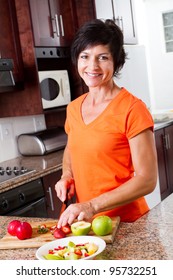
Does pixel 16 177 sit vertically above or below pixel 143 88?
below

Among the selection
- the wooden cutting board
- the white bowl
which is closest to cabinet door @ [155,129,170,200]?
the wooden cutting board

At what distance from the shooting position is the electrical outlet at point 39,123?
3395mm

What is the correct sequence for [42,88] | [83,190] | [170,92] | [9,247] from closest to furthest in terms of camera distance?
1. [9,247]
2. [83,190]
3. [42,88]
4. [170,92]

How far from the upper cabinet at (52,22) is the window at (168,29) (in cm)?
407

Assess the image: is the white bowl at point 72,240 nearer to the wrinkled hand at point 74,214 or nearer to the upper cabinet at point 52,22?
the wrinkled hand at point 74,214

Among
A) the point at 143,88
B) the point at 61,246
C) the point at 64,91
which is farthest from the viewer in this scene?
the point at 143,88

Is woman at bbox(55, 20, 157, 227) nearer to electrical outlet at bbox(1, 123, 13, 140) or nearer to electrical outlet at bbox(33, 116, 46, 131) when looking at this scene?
electrical outlet at bbox(1, 123, 13, 140)

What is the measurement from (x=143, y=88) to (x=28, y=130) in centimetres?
127

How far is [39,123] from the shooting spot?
3.43m

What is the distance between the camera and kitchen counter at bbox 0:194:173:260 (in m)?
1.10

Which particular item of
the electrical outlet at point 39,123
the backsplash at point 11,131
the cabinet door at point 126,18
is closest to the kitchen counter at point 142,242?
the backsplash at point 11,131

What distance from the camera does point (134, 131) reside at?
54.1 inches

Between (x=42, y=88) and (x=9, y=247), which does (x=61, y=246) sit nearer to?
(x=9, y=247)

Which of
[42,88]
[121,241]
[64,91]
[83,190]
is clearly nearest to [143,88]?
[64,91]
